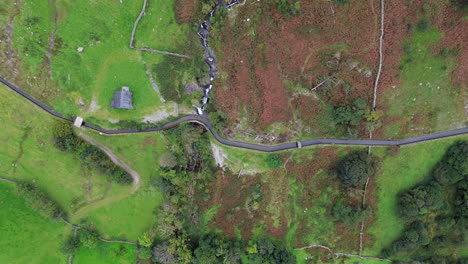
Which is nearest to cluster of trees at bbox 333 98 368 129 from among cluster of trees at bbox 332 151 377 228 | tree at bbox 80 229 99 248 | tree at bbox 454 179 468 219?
cluster of trees at bbox 332 151 377 228

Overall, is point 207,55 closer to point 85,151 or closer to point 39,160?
point 85,151

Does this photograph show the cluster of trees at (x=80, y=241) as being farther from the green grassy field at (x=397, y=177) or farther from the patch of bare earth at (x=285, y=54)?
the green grassy field at (x=397, y=177)

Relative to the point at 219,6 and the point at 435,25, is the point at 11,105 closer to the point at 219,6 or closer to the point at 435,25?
the point at 219,6

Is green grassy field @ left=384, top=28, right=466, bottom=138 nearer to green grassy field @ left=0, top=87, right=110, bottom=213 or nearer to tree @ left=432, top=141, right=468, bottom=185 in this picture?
tree @ left=432, top=141, right=468, bottom=185

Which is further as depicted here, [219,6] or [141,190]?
[141,190]

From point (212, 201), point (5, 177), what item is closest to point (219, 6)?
point (212, 201)

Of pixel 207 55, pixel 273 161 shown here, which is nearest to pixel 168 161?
pixel 273 161
